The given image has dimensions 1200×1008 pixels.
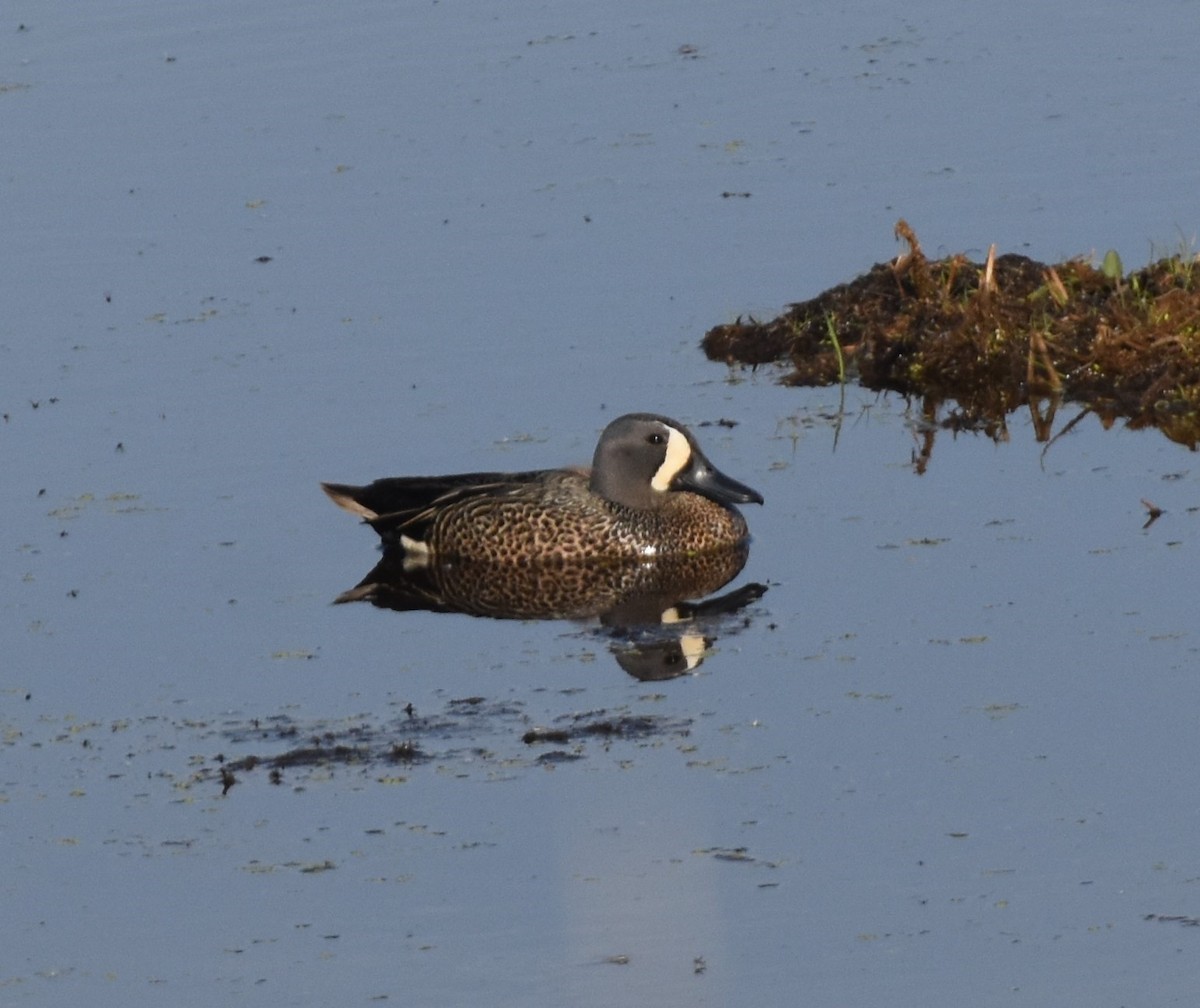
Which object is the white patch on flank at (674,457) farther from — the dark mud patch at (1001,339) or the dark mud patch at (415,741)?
the dark mud patch at (415,741)

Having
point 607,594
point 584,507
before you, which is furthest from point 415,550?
point 607,594

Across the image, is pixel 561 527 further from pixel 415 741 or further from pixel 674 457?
pixel 415 741

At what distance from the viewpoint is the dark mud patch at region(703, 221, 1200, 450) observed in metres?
12.7

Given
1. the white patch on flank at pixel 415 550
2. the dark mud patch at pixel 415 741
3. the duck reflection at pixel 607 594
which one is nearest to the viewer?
the dark mud patch at pixel 415 741

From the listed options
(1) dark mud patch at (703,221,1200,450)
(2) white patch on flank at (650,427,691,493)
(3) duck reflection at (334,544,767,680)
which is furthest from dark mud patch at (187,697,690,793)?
(1) dark mud patch at (703,221,1200,450)

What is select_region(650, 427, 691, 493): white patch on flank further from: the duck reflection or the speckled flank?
the duck reflection

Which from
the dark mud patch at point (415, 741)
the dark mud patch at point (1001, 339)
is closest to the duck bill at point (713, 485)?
the dark mud patch at point (1001, 339)

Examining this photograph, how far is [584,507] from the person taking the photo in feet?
38.5

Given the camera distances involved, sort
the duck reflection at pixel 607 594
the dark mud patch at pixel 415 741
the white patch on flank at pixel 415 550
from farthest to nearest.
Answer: the white patch on flank at pixel 415 550 → the duck reflection at pixel 607 594 → the dark mud patch at pixel 415 741

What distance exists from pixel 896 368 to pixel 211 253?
419cm

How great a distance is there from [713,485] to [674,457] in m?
0.25

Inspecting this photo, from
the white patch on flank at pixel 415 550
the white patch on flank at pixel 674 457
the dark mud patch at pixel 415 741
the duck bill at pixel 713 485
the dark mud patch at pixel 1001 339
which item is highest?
the dark mud patch at pixel 1001 339

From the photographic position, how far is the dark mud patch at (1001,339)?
12711 mm

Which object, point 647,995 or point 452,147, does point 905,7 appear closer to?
point 452,147
